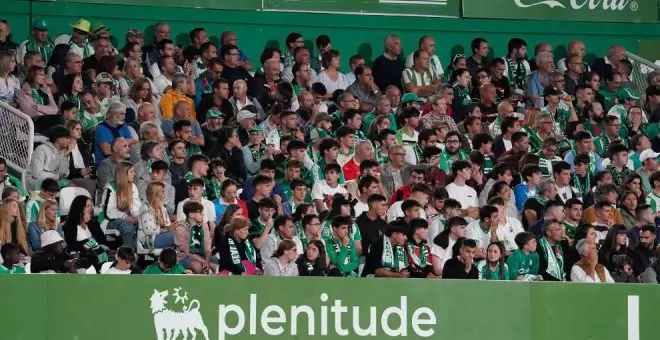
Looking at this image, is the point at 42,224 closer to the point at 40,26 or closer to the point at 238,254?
the point at 238,254

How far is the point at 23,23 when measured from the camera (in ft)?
72.6

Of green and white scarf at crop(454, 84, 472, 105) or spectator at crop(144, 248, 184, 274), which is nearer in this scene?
spectator at crop(144, 248, 184, 274)

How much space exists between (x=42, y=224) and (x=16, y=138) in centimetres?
218

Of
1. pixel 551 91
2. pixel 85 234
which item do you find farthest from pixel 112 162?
pixel 551 91

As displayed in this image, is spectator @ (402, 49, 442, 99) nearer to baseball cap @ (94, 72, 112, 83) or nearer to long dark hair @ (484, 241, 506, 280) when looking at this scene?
baseball cap @ (94, 72, 112, 83)

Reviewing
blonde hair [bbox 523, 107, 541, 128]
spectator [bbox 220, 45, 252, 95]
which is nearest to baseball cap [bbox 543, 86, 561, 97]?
blonde hair [bbox 523, 107, 541, 128]

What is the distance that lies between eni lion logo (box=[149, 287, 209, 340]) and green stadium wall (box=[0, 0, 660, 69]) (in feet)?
24.8

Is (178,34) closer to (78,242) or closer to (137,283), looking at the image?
(78,242)

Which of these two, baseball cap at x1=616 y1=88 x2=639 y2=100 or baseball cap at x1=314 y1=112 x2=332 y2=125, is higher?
baseball cap at x1=616 y1=88 x2=639 y2=100

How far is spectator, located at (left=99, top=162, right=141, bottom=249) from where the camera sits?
16.9m

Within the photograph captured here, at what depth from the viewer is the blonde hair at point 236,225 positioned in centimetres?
1655

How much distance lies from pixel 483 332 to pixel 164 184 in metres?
4.01

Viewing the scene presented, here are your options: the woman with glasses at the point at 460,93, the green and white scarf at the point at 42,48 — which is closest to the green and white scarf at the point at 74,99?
the green and white scarf at the point at 42,48

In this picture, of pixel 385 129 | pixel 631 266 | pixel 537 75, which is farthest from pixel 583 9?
pixel 631 266
